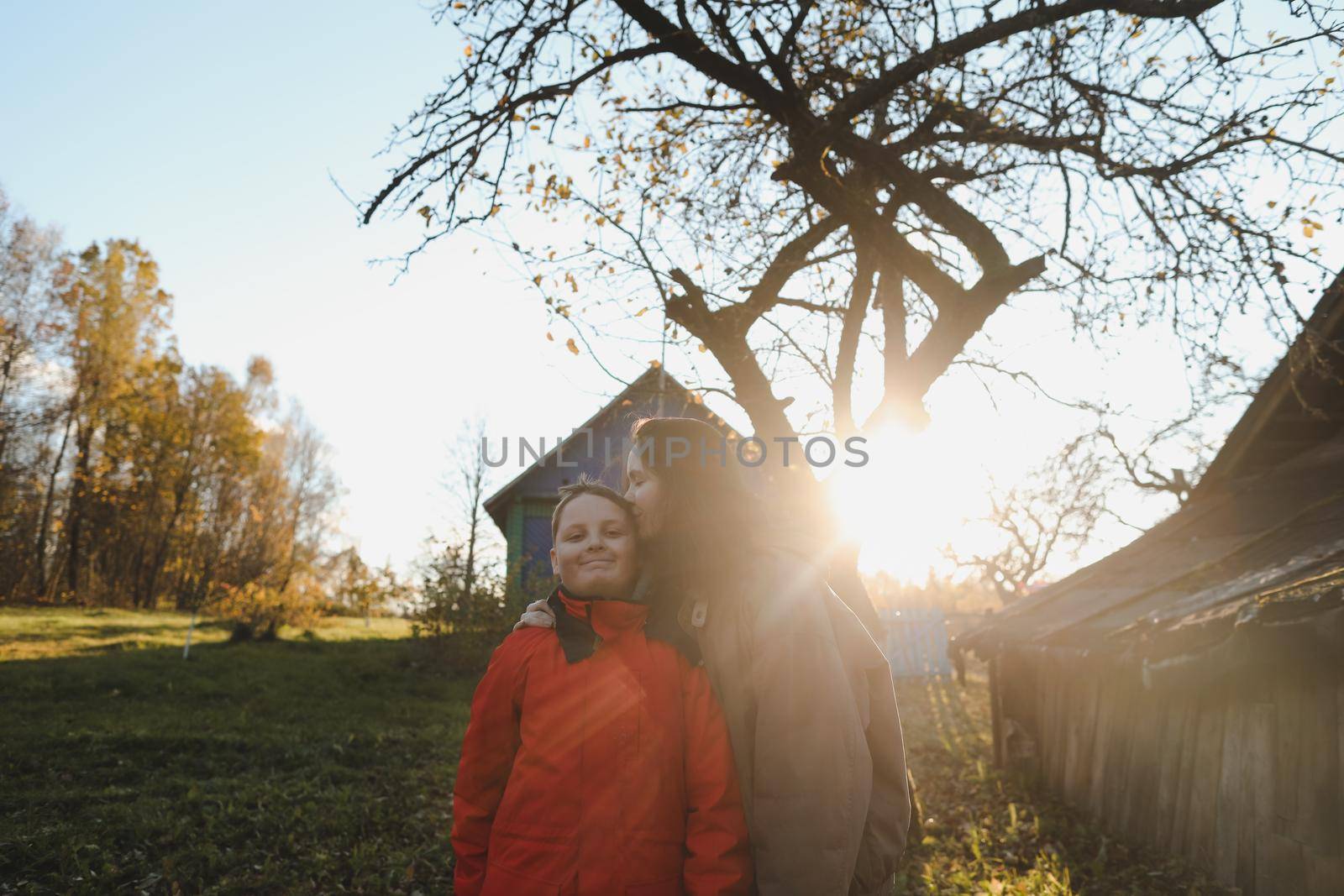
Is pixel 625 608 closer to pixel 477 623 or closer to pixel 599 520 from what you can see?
pixel 599 520

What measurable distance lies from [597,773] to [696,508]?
815 millimetres

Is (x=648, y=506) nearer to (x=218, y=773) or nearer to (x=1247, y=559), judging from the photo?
(x=1247, y=559)

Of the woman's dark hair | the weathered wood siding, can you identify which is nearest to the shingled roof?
the weathered wood siding

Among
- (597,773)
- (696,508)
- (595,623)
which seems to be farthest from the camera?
(696,508)

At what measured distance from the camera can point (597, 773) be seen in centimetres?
196

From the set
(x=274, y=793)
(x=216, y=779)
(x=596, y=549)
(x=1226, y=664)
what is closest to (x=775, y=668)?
(x=596, y=549)

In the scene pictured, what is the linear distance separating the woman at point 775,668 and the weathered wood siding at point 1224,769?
11.7ft

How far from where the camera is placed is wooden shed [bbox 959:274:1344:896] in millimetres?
4023

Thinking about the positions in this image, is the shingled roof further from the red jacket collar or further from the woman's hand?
the woman's hand

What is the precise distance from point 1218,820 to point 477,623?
11.3m

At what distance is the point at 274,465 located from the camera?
99.1 feet

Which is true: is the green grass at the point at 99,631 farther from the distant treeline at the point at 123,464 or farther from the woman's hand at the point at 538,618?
the woman's hand at the point at 538,618

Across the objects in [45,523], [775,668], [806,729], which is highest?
[45,523]

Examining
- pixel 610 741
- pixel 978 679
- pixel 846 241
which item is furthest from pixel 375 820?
pixel 978 679
